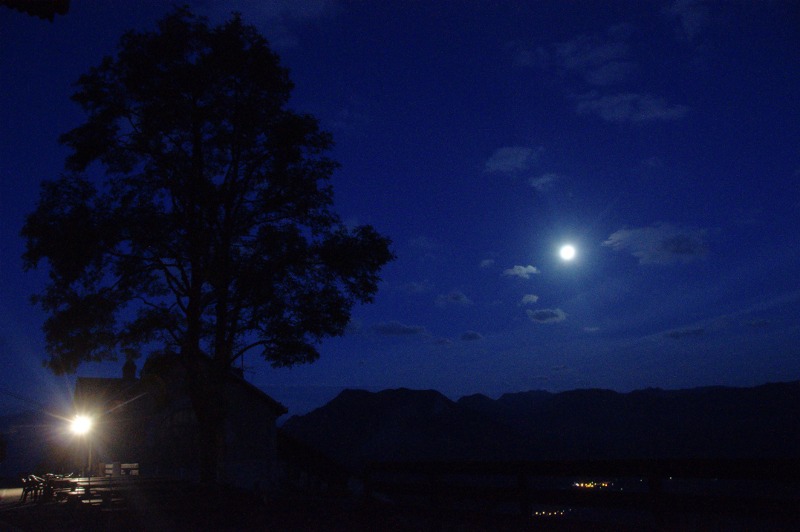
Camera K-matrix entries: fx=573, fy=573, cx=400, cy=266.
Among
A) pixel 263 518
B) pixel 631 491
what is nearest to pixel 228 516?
pixel 263 518

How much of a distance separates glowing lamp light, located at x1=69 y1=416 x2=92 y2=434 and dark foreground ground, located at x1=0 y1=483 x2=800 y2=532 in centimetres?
2377

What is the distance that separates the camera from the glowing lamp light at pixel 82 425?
1428 inches

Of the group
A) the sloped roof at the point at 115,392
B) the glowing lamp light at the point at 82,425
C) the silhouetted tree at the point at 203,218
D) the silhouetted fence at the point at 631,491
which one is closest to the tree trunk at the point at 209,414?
the silhouetted tree at the point at 203,218

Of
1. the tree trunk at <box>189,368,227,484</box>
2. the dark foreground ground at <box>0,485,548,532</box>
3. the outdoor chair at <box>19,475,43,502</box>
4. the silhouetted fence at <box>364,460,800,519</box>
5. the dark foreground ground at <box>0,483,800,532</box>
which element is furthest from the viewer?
the outdoor chair at <box>19,475,43,502</box>

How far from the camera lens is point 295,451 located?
28.1m

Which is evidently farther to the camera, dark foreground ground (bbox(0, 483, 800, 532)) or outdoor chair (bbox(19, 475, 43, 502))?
outdoor chair (bbox(19, 475, 43, 502))

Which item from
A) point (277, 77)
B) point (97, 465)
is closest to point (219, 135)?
point (277, 77)

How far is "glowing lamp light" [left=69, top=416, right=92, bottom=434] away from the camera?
3628cm

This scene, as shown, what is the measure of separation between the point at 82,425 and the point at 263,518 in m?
31.0

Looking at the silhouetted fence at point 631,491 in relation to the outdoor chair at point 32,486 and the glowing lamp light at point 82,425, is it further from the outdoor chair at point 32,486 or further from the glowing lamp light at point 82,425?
the glowing lamp light at point 82,425

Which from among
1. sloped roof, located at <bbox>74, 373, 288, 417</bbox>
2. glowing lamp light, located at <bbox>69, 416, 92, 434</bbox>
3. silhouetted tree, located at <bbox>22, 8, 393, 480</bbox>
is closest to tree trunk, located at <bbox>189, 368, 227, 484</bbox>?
silhouetted tree, located at <bbox>22, 8, 393, 480</bbox>

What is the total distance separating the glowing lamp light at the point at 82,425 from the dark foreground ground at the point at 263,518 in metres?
23.8

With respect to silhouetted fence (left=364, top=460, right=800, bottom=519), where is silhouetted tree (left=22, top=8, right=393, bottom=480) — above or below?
above

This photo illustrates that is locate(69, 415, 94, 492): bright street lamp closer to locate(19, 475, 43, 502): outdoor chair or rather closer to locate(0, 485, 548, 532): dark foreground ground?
locate(19, 475, 43, 502): outdoor chair
